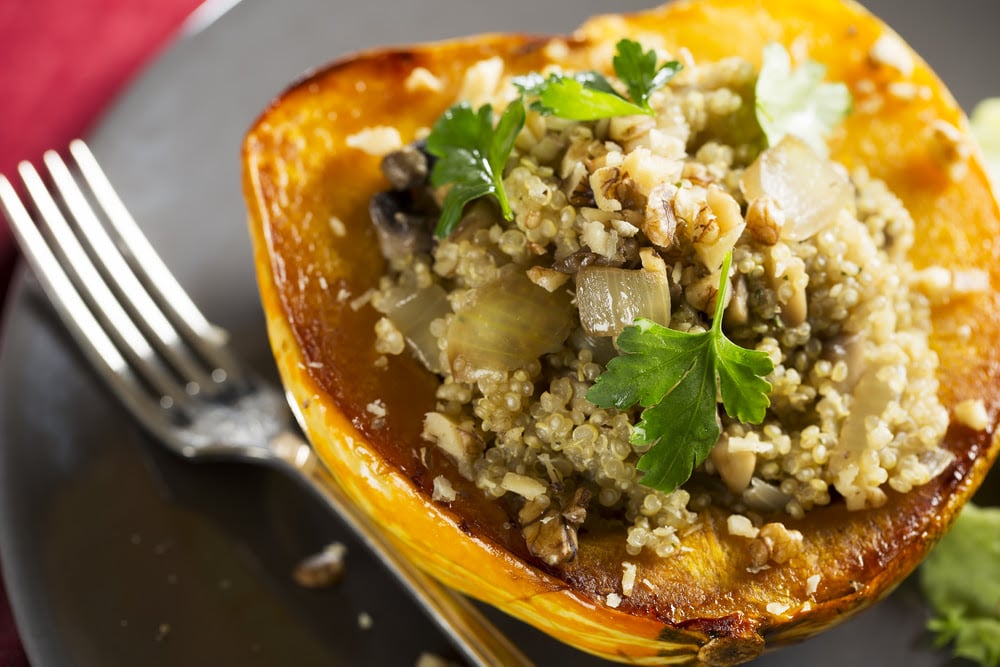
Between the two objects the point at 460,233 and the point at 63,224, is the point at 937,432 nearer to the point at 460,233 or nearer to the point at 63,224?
the point at 460,233

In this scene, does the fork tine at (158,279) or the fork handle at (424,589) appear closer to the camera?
the fork handle at (424,589)

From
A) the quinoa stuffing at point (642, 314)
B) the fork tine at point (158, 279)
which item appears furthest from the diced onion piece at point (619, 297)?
the fork tine at point (158, 279)

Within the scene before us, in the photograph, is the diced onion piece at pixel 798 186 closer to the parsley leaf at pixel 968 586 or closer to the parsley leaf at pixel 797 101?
the parsley leaf at pixel 797 101

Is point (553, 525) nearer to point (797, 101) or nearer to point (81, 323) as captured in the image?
point (797, 101)

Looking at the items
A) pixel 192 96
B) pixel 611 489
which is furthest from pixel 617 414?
pixel 192 96

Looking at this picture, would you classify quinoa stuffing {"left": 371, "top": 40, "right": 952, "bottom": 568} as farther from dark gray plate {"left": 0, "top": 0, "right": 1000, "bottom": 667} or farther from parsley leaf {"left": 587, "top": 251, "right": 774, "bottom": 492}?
dark gray plate {"left": 0, "top": 0, "right": 1000, "bottom": 667}

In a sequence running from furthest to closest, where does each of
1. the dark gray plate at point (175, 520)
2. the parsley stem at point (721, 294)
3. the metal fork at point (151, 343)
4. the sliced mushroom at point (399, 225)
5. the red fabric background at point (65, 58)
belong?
the red fabric background at point (65, 58)
the metal fork at point (151, 343)
the dark gray plate at point (175, 520)
the sliced mushroom at point (399, 225)
the parsley stem at point (721, 294)

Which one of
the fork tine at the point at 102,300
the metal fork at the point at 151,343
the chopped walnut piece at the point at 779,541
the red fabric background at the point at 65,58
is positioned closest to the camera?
the chopped walnut piece at the point at 779,541

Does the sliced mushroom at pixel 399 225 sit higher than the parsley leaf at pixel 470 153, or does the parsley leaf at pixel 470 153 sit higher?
the parsley leaf at pixel 470 153

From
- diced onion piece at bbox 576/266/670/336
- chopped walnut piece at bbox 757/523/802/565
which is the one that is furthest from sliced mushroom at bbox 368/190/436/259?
chopped walnut piece at bbox 757/523/802/565
